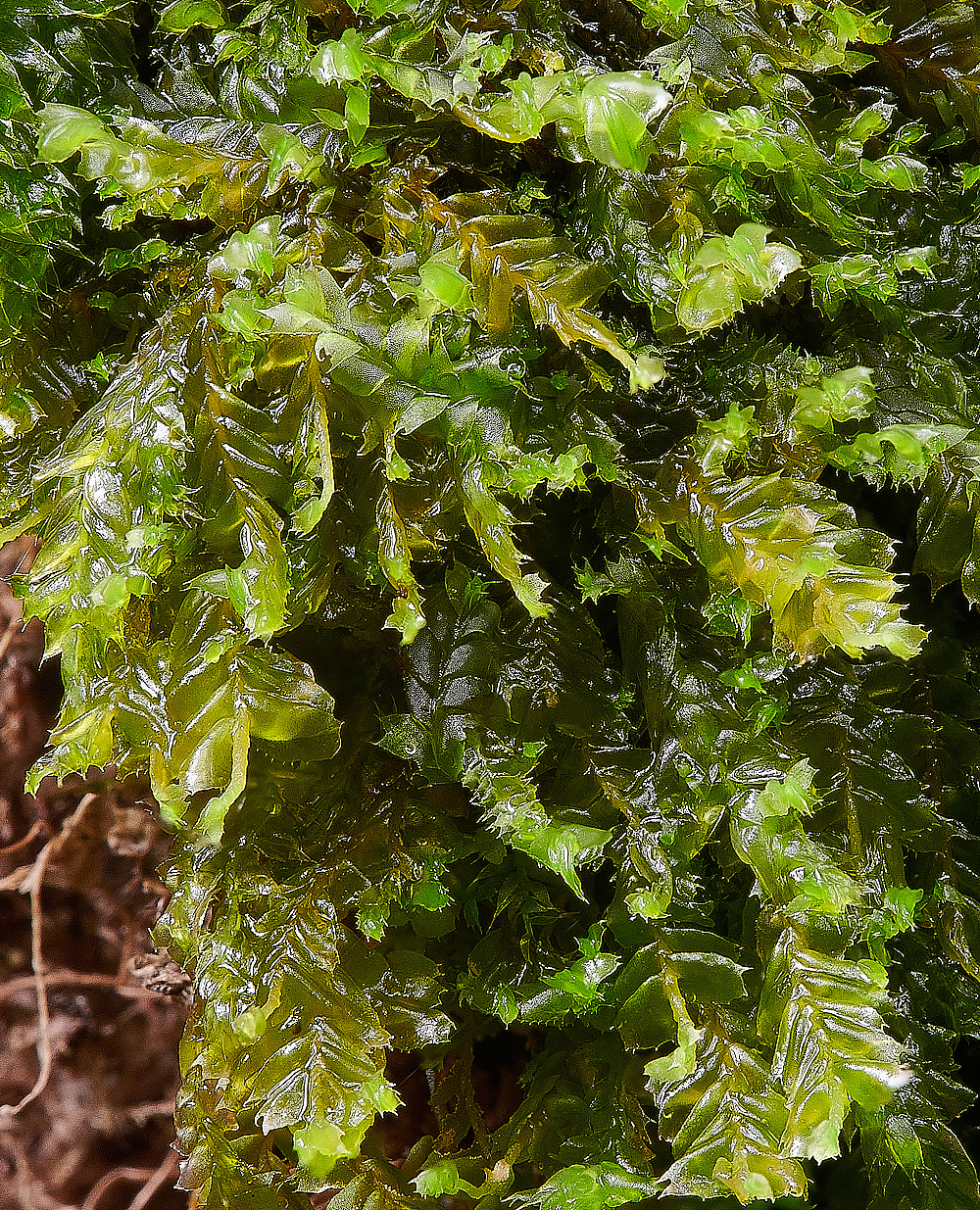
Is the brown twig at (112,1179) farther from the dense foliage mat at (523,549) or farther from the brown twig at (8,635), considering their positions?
the brown twig at (8,635)

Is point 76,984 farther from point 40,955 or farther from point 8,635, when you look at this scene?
point 8,635

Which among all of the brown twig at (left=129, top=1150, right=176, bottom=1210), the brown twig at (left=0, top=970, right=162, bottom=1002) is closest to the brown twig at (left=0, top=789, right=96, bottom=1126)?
the brown twig at (left=0, top=970, right=162, bottom=1002)

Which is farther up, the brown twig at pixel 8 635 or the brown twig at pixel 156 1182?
the brown twig at pixel 8 635

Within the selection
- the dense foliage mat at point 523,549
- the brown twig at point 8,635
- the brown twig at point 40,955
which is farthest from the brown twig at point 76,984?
the brown twig at point 8,635

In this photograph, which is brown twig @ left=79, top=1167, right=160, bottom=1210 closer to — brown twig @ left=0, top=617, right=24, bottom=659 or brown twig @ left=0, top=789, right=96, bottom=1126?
brown twig @ left=0, top=789, right=96, bottom=1126

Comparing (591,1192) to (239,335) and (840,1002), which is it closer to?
(840,1002)
